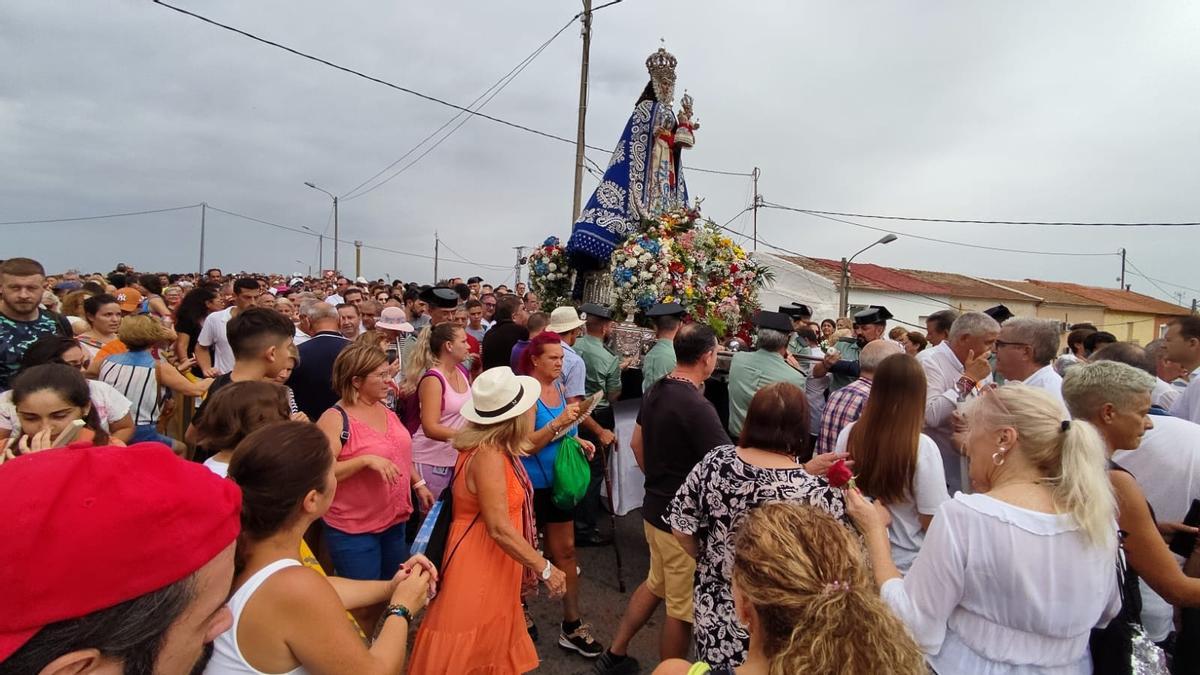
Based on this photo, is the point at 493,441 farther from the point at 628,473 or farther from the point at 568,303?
the point at 568,303

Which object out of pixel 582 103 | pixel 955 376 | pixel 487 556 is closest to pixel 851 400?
pixel 955 376

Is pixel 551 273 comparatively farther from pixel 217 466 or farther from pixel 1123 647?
pixel 1123 647

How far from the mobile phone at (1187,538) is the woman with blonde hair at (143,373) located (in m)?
5.41

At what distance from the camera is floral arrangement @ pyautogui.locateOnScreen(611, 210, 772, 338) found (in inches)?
256

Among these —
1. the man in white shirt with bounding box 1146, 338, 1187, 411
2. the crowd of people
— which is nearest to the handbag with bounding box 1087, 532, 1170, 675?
the crowd of people

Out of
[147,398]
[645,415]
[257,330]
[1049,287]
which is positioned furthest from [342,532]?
[1049,287]

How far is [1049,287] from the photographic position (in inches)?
1574

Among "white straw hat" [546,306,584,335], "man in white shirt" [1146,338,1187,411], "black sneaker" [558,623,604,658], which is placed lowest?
"black sneaker" [558,623,604,658]

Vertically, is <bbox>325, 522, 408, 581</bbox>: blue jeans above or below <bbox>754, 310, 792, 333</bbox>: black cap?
below

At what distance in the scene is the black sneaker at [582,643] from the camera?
3.61m

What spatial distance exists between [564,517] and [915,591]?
2261 millimetres

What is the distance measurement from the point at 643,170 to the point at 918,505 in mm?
6018

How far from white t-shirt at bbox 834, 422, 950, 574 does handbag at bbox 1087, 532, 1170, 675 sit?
701mm

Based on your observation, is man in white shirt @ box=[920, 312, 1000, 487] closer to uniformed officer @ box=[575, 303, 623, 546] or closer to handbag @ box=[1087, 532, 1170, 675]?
handbag @ box=[1087, 532, 1170, 675]
